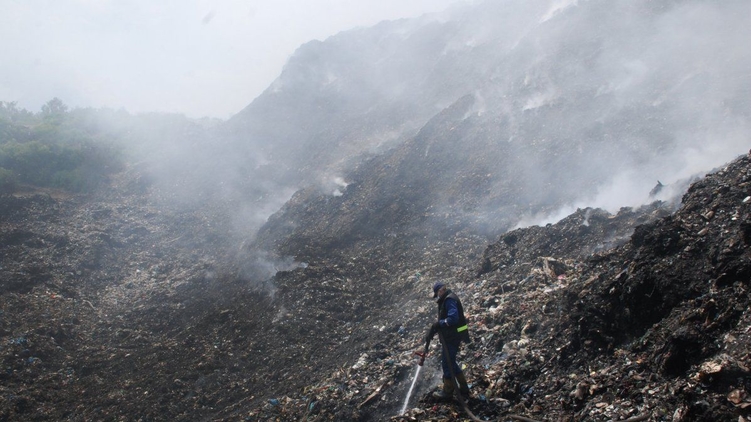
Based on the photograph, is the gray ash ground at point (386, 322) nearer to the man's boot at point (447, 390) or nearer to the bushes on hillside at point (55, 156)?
the man's boot at point (447, 390)

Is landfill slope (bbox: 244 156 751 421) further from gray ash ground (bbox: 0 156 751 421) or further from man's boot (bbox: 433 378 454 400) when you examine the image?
man's boot (bbox: 433 378 454 400)

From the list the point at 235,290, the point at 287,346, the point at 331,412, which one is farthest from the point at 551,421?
the point at 235,290

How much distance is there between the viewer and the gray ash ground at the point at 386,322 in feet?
15.3

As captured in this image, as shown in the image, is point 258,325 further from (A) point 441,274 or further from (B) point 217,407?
(A) point 441,274

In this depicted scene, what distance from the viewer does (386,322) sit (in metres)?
11.1

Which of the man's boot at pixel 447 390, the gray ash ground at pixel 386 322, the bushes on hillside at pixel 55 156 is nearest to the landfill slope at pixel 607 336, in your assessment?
the gray ash ground at pixel 386 322

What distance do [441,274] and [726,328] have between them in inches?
367

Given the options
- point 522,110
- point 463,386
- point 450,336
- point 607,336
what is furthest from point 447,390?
point 522,110

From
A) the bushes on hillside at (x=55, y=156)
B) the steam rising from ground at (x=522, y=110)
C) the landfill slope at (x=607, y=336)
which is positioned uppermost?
the bushes on hillside at (x=55, y=156)

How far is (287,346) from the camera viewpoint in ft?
37.4

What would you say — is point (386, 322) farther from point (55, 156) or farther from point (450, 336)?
point (55, 156)

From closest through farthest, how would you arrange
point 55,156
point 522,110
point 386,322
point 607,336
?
point 607,336 → point 386,322 → point 522,110 → point 55,156

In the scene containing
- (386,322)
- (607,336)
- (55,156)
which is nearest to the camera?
(607,336)

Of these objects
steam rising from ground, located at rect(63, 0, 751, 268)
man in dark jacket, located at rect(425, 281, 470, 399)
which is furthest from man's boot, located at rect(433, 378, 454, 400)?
steam rising from ground, located at rect(63, 0, 751, 268)
